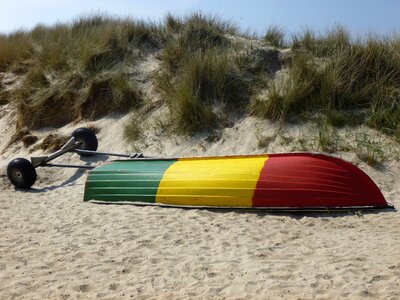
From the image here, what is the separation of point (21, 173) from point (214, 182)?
10.7 feet

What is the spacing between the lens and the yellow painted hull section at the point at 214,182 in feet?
21.1

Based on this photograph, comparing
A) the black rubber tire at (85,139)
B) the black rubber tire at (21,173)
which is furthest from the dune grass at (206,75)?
the black rubber tire at (21,173)

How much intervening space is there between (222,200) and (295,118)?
2830mm

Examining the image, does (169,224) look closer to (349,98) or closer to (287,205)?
(287,205)

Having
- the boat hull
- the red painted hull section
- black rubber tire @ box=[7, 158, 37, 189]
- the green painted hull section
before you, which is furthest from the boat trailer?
the red painted hull section

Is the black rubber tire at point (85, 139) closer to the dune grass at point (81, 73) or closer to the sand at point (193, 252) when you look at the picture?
the dune grass at point (81, 73)

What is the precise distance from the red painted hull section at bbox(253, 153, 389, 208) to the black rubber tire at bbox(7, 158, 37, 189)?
147 inches

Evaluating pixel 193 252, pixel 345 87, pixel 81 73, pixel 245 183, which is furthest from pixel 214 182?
pixel 81 73

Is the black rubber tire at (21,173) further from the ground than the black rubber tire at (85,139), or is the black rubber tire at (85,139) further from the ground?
the black rubber tire at (85,139)

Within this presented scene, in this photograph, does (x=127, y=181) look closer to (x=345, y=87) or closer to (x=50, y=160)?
(x=50, y=160)

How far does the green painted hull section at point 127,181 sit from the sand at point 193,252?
24 centimetres

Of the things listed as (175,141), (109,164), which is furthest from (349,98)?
(109,164)

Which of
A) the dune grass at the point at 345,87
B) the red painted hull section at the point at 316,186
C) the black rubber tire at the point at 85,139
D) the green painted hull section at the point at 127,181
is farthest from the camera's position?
the black rubber tire at the point at 85,139

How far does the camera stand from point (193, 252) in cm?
498
